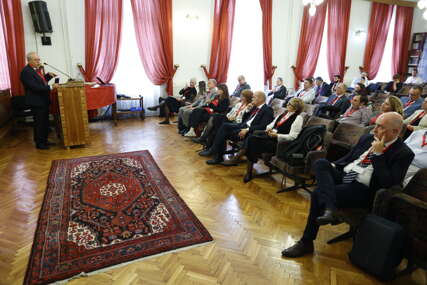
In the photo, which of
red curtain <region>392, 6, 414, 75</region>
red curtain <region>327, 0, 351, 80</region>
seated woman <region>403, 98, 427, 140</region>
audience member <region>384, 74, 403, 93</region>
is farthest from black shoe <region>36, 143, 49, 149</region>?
red curtain <region>392, 6, 414, 75</region>

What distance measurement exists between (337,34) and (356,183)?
28.0ft

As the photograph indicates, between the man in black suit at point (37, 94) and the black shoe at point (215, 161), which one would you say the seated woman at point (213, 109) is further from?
the man in black suit at point (37, 94)

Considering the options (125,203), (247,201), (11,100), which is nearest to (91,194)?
(125,203)

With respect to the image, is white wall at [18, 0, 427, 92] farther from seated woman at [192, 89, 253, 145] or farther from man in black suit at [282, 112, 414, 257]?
man in black suit at [282, 112, 414, 257]

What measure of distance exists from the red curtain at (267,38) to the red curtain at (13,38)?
6.26 m

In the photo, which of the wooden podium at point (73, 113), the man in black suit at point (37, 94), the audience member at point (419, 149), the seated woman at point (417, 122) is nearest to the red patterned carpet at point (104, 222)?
the wooden podium at point (73, 113)

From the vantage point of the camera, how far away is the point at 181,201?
10.3ft

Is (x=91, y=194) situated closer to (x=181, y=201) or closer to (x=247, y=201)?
(x=181, y=201)

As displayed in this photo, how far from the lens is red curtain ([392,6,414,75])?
986cm

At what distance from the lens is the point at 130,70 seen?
290 inches

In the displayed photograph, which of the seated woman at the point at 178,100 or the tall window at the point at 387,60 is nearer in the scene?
the seated woman at the point at 178,100

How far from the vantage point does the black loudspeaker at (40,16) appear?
590cm

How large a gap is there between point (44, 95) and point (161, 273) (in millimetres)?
4135

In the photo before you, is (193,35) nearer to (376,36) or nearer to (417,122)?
(417,122)
